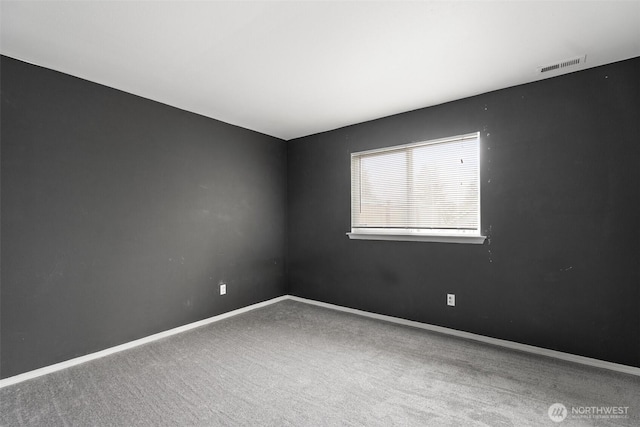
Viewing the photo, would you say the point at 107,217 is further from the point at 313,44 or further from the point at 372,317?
the point at 372,317

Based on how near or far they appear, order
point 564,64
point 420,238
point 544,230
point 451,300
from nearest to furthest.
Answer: point 564,64 → point 544,230 → point 451,300 → point 420,238

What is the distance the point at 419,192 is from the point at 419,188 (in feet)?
0.15

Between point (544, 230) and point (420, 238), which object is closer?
point (544, 230)

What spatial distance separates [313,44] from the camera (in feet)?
7.11

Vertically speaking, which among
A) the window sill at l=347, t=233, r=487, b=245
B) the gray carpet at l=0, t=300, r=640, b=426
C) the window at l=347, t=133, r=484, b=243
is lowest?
the gray carpet at l=0, t=300, r=640, b=426

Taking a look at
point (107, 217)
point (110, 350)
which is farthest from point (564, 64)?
point (110, 350)

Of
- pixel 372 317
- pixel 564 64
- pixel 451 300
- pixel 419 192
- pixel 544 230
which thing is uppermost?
pixel 564 64

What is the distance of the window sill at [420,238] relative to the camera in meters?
3.04

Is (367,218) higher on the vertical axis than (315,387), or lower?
higher

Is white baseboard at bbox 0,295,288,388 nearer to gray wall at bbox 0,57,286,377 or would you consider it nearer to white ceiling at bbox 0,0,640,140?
gray wall at bbox 0,57,286,377

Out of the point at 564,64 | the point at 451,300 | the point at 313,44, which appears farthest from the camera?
the point at 451,300

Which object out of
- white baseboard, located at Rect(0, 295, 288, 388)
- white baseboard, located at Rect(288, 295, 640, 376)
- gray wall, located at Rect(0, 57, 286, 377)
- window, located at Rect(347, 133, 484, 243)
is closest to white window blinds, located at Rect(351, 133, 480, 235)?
window, located at Rect(347, 133, 484, 243)

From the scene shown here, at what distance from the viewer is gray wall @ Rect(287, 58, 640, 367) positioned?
2387 millimetres

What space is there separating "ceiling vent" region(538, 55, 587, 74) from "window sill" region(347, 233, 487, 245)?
5.05 ft
